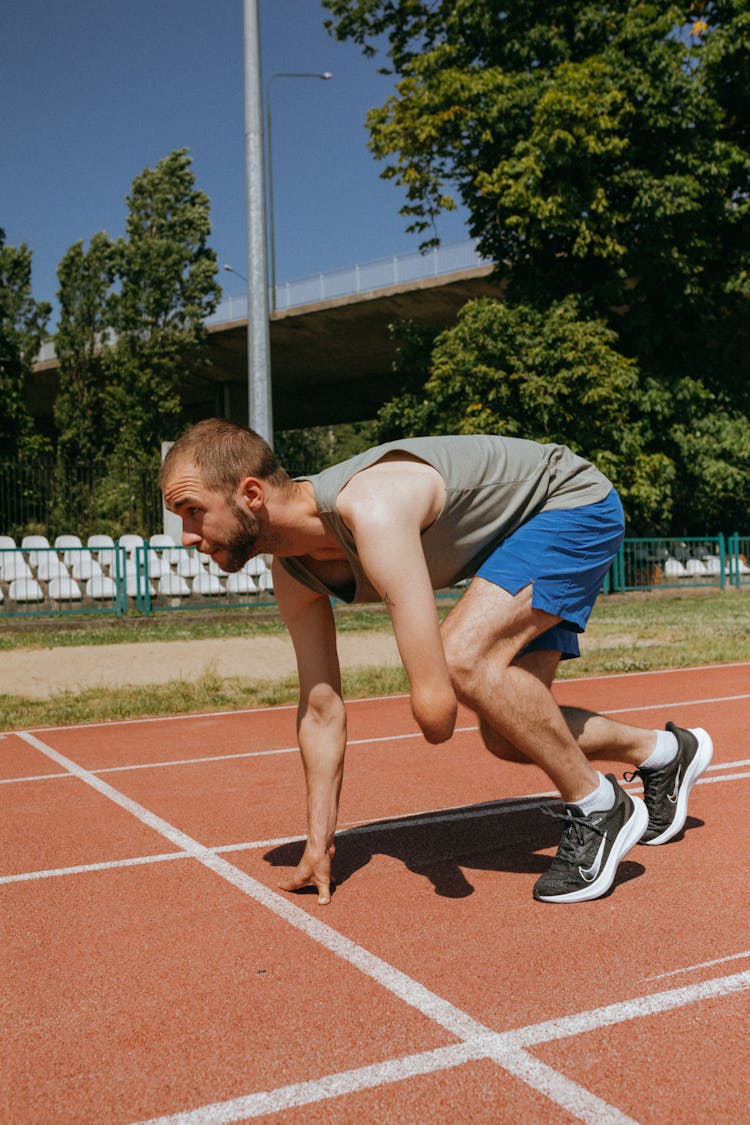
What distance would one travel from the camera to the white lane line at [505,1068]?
2.18m

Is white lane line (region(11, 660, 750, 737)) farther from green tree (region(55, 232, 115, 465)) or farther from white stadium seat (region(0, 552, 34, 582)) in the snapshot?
green tree (region(55, 232, 115, 465))

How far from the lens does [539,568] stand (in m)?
3.36

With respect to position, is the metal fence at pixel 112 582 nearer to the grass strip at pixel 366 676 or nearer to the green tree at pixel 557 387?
the grass strip at pixel 366 676

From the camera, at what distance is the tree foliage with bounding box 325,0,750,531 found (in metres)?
22.8

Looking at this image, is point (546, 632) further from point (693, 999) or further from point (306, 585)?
point (693, 999)

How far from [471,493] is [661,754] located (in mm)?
1357

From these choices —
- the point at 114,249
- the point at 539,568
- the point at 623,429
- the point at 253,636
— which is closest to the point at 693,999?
the point at 539,568

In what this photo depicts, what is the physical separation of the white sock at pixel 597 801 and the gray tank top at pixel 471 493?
81 centimetres

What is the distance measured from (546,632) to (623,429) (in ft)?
68.6

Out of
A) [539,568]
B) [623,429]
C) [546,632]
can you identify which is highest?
[623,429]

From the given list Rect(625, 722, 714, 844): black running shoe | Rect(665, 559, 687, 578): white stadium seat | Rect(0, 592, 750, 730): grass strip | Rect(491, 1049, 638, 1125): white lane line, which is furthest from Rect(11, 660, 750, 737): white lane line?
Rect(665, 559, 687, 578): white stadium seat

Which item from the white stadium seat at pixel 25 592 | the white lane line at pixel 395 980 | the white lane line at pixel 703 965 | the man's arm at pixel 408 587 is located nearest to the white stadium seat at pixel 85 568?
the white stadium seat at pixel 25 592

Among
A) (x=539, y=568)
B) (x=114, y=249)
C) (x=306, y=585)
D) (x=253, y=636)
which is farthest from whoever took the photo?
(x=114, y=249)

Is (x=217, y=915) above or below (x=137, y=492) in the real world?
below
